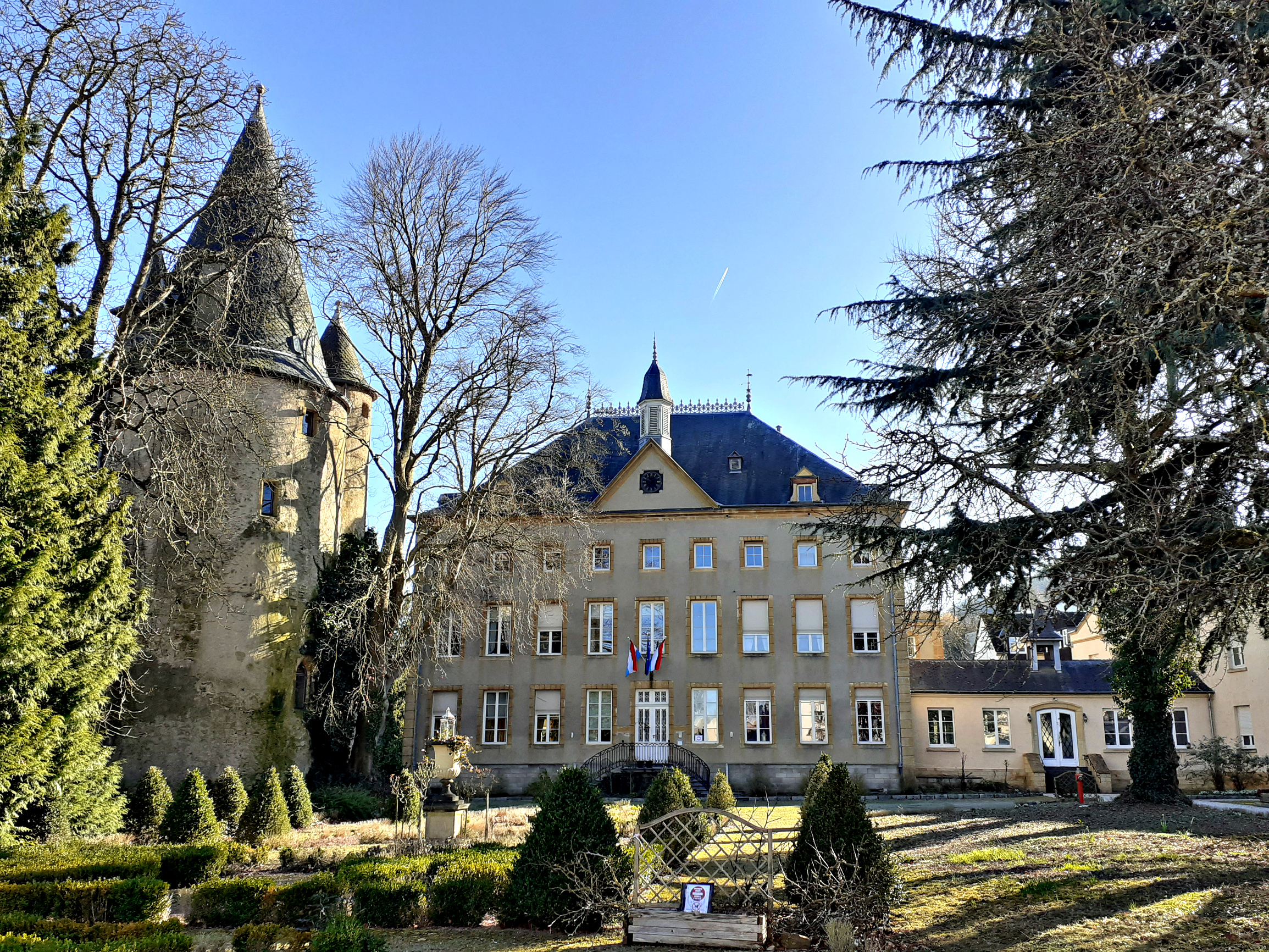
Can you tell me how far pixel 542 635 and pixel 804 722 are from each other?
8734mm

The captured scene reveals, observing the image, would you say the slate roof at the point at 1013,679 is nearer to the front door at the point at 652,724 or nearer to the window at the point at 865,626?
the window at the point at 865,626

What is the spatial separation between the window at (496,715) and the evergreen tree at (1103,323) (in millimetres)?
20058

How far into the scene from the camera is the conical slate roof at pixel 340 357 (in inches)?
1125

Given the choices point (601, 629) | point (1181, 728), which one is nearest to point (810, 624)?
point (601, 629)

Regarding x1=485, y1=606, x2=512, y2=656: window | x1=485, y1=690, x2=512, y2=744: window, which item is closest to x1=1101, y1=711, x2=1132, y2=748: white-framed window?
x1=485, y1=690, x2=512, y2=744: window

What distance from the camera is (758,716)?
28688 millimetres

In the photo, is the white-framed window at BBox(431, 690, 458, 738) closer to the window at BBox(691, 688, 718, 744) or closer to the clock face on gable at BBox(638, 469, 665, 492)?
the window at BBox(691, 688, 718, 744)

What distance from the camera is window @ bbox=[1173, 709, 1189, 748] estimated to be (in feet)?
98.5

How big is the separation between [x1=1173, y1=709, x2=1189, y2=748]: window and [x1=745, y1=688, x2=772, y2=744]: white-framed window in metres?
13.3

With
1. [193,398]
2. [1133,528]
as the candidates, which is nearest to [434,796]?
[193,398]

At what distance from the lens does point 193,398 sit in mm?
17438

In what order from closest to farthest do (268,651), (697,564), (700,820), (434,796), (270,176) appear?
(700,820)
(434,796)
(270,176)
(268,651)
(697,564)

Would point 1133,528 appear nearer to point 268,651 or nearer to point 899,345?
point 899,345

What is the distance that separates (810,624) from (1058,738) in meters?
8.92
